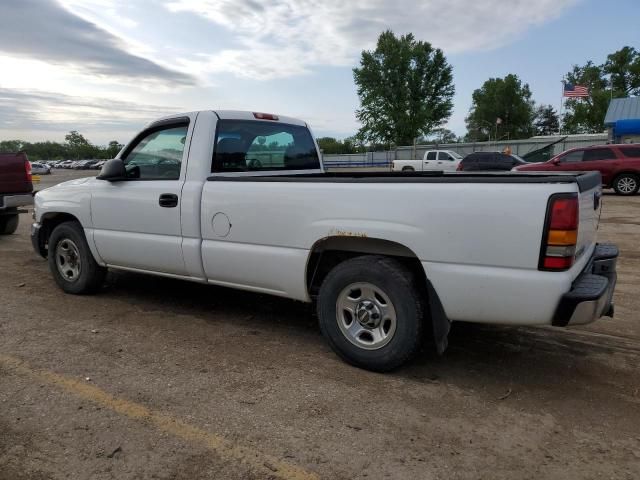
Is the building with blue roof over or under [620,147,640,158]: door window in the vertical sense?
over

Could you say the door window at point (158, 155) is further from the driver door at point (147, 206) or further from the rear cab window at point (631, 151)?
the rear cab window at point (631, 151)

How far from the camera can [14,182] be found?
8.68 metres

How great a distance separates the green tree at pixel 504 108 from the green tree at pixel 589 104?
32.5 feet

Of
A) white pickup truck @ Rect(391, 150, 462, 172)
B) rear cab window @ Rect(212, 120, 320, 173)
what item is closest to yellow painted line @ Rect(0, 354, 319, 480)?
rear cab window @ Rect(212, 120, 320, 173)

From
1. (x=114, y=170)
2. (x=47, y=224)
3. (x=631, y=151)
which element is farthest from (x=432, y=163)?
(x=114, y=170)

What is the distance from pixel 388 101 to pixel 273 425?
64964 millimetres

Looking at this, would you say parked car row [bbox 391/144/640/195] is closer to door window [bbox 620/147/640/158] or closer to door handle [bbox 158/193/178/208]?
door window [bbox 620/147/640/158]

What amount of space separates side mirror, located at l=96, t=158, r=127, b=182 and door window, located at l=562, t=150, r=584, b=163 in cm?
1634

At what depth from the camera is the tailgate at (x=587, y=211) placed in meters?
3.08

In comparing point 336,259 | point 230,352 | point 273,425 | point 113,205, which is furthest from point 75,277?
point 273,425

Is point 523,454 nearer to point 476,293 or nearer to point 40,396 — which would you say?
point 476,293

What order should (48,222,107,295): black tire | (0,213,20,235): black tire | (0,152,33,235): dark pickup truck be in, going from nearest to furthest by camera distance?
(48,222,107,295): black tire, (0,152,33,235): dark pickup truck, (0,213,20,235): black tire

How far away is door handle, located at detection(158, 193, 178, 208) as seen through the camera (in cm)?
438

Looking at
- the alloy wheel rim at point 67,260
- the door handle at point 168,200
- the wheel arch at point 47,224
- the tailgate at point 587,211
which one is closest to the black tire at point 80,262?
the alloy wheel rim at point 67,260
